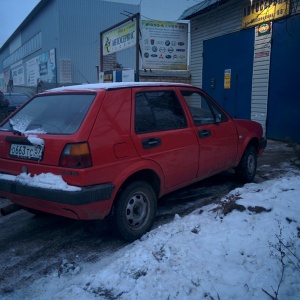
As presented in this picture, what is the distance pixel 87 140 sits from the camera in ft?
10.2

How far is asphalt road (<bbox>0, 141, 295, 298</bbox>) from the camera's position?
3150 millimetres

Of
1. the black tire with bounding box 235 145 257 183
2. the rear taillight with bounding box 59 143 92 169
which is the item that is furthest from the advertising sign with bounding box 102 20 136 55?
Answer: the rear taillight with bounding box 59 143 92 169

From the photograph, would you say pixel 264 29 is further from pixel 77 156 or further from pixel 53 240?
pixel 53 240

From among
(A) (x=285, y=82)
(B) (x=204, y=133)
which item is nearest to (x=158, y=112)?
(B) (x=204, y=133)

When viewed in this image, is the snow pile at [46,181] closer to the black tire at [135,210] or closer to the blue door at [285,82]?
the black tire at [135,210]

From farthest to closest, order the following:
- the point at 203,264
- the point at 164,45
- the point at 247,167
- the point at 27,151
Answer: the point at 164,45 < the point at 247,167 < the point at 27,151 < the point at 203,264

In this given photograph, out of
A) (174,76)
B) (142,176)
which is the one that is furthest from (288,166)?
(174,76)

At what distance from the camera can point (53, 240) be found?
376 centimetres

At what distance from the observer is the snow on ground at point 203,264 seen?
2.52 metres

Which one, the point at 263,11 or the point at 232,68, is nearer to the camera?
the point at 263,11

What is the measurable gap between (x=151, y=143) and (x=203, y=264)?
1.43m

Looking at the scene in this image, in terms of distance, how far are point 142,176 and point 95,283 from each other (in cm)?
136

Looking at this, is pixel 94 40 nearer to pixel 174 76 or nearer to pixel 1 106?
pixel 174 76

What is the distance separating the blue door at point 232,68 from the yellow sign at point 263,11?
325mm
